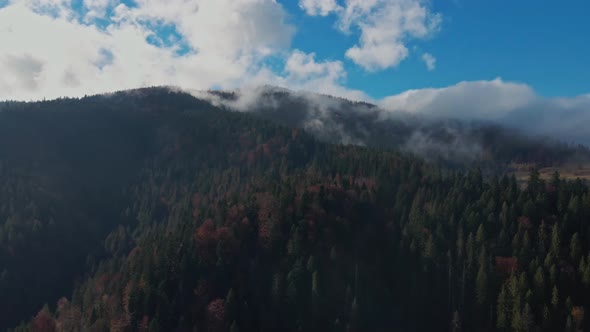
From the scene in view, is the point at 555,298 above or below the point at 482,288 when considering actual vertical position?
above

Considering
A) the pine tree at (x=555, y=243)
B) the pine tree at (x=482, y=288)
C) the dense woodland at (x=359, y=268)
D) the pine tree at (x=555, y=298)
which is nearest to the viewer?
the pine tree at (x=555, y=298)

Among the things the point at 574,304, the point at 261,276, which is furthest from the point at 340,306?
the point at 574,304

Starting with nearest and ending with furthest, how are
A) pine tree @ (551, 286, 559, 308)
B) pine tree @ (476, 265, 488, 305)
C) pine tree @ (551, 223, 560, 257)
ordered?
pine tree @ (551, 286, 559, 308), pine tree @ (476, 265, 488, 305), pine tree @ (551, 223, 560, 257)

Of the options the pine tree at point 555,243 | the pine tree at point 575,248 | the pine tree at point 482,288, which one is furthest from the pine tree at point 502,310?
the pine tree at point 575,248

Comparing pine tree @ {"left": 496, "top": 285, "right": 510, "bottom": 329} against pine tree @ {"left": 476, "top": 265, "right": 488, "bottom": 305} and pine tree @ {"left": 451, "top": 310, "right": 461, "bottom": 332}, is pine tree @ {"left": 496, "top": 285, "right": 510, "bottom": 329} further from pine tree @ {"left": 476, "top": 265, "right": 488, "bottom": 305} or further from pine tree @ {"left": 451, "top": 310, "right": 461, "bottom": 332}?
pine tree @ {"left": 451, "top": 310, "right": 461, "bottom": 332}

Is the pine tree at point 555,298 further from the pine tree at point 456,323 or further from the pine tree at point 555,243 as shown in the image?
the pine tree at point 456,323

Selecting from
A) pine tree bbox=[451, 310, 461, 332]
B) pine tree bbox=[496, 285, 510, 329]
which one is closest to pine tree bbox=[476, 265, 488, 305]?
pine tree bbox=[496, 285, 510, 329]

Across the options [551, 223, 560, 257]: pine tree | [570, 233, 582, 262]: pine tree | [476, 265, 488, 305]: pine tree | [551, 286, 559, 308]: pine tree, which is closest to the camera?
[551, 286, 559, 308]: pine tree

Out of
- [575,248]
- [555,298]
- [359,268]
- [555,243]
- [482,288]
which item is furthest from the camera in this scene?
[359,268]

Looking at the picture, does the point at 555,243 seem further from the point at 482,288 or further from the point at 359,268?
the point at 359,268

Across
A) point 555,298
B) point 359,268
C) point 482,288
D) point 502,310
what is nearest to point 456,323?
point 502,310

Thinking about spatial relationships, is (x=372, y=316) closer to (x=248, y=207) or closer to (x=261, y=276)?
(x=261, y=276)
